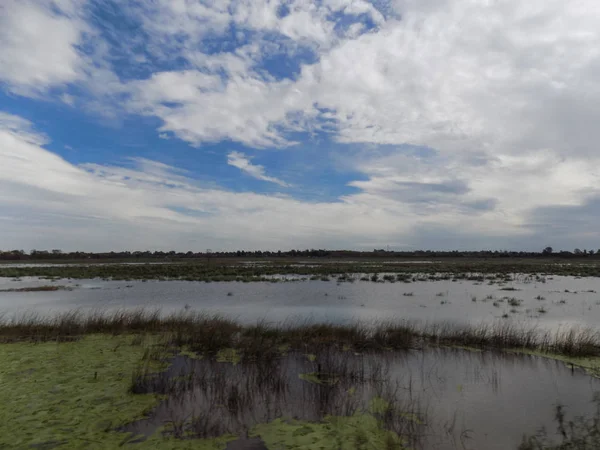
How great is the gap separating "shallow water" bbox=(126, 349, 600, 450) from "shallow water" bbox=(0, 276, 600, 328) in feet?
24.0

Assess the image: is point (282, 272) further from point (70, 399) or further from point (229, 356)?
point (70, 399)

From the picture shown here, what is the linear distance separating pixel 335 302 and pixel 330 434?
1831cm

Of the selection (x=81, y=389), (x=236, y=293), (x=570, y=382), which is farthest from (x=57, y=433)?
(x=236, y=293)

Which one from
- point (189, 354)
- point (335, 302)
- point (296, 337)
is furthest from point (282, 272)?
point (189, 354)

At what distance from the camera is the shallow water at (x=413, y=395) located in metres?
6.37

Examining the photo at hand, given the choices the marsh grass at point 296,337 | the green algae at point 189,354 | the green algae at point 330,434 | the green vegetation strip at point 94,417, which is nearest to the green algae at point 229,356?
the marsh grass at point 296,337

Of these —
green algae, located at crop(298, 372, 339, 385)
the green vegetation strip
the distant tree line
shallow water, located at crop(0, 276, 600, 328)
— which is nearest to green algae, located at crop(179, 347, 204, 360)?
the green vegetation strip

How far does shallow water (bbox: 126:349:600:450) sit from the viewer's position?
637 cm

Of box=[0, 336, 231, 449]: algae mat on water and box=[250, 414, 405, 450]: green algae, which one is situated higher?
box=[0, 336, 231, 449]: algae mat on water

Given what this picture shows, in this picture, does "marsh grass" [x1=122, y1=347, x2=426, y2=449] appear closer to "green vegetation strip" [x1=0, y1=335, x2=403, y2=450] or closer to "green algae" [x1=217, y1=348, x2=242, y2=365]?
"green vegetation strip" [x1=0, y1=335, x2=403, y2=450]

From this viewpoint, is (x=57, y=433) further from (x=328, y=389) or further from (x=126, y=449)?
(x=328, y=389)

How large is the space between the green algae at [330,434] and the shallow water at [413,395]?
0.93 ft

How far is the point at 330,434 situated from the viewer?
6.05 meters

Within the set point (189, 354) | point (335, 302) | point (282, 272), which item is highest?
point (282, 272)
